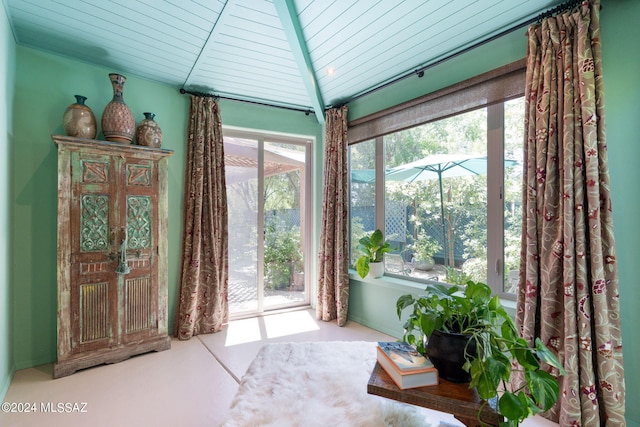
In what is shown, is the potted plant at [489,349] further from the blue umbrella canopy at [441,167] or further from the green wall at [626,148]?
the blue umbrella canopy at [441,167]

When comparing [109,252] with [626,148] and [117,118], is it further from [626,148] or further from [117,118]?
[626,148]

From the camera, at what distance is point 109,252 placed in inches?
91.9

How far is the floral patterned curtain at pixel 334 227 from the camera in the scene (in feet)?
10.6

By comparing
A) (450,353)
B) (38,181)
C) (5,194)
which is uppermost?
(38,181)

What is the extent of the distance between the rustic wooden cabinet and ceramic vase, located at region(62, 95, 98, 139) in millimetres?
121

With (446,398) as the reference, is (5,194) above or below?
above

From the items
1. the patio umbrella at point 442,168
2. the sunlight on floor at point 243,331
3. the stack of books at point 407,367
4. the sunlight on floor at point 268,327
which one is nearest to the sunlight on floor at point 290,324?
the sunlight on floor at point 268,327

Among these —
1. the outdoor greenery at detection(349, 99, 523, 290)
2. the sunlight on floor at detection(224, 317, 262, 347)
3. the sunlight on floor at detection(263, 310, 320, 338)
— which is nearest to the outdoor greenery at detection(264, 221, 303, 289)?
the sunlight on floor at detection(263, 310, 320, 338)

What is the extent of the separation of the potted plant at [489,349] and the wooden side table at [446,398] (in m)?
0.05

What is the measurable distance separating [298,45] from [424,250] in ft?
7.01

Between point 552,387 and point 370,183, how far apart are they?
8.42ft

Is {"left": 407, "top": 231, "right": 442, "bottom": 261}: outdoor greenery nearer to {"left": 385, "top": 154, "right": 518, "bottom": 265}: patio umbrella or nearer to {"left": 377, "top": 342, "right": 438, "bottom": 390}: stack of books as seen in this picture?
{"left": 385, "top": 154, "right": 518, "bottom": 265}: patio umbrella

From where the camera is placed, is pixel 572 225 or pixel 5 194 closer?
pixel 572 225

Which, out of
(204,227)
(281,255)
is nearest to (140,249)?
(204,227)
